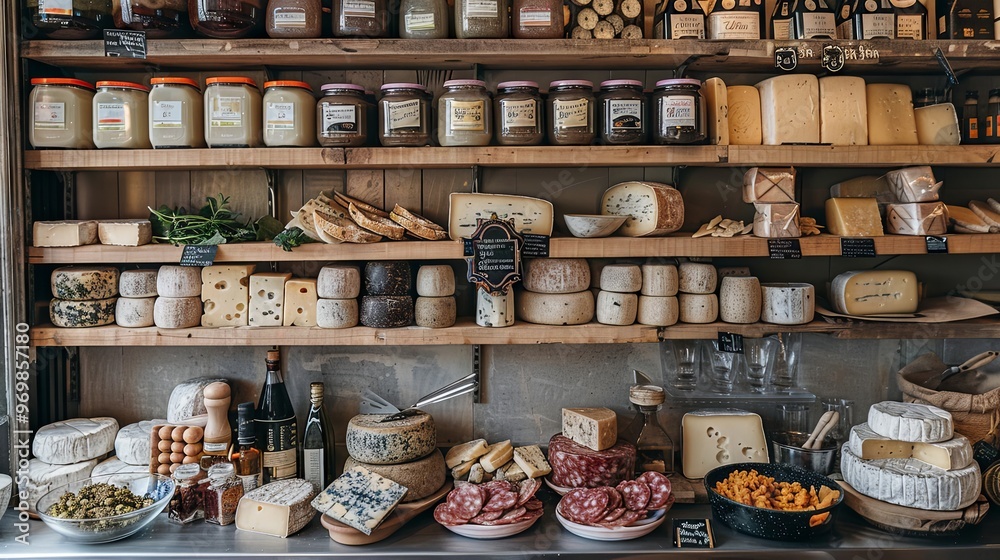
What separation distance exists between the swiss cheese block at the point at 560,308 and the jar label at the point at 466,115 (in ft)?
1.75

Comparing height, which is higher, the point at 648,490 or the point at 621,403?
the point at 621,403

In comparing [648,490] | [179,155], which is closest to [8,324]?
[179,155]

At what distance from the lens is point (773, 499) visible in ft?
6.08

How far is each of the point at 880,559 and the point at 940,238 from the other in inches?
36.9

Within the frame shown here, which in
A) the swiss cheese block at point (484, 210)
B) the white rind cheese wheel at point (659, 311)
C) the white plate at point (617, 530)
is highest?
the swiss cheese block at point (484, 210)

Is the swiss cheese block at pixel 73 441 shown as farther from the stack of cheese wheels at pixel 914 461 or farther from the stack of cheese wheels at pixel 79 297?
the stack of cheese wheels at pixel 914 461

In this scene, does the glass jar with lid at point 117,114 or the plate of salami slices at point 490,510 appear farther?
the glass jar with lid at point 117,114

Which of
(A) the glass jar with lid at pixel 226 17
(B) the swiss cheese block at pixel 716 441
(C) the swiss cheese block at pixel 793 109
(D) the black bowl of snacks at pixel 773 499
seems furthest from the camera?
(B) the swiss cheese block at pixel 716 441

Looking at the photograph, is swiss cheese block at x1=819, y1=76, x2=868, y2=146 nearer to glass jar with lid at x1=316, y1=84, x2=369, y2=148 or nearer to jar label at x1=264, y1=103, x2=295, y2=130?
glass jar with lid at x1=316, y1=84, x2=369, y2=148

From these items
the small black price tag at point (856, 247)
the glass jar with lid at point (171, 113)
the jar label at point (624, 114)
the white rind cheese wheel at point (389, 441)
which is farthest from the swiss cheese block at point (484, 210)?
the small black price tag at point (856, 247)

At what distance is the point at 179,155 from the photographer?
1.94 m

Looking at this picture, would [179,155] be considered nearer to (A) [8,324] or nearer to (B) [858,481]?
(A) [8,324]

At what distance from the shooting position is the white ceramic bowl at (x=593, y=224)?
1.97 meters

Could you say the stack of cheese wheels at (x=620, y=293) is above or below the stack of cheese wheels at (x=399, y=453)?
above
